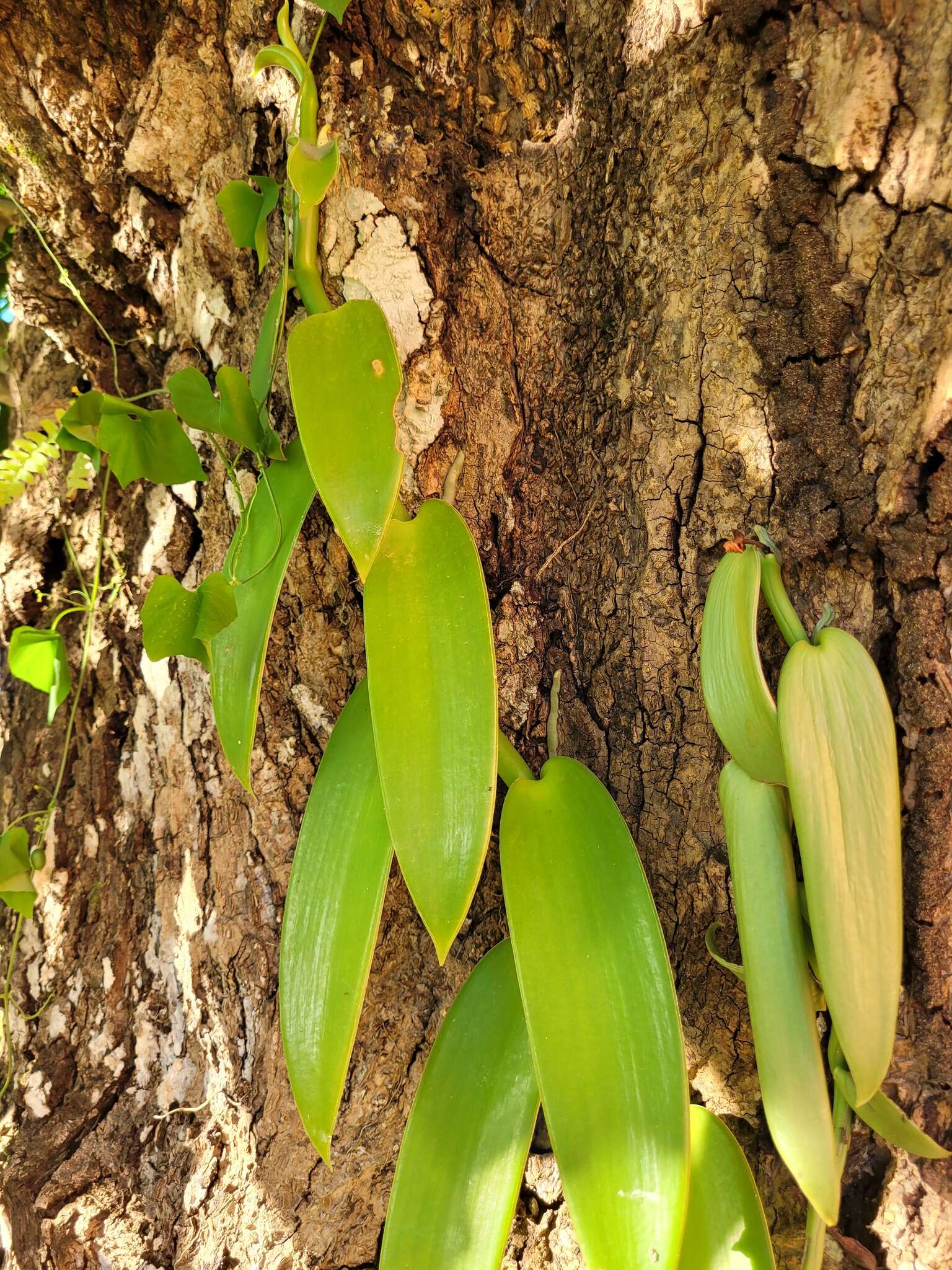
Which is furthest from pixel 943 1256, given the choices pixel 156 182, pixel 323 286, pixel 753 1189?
pixel 156 182

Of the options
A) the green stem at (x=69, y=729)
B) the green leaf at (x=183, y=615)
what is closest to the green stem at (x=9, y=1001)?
the green stem at (x=69, y=729)

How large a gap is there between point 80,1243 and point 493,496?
70 cm

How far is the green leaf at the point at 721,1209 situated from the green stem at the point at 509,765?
0.25m

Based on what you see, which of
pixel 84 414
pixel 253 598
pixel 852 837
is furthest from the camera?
pixel 84 414

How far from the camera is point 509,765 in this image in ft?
1.93

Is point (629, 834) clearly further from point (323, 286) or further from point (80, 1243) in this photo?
point (80, 1243)

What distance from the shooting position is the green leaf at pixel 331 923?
1.65 ft

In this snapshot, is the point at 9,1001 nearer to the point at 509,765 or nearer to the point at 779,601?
the point at 509,765

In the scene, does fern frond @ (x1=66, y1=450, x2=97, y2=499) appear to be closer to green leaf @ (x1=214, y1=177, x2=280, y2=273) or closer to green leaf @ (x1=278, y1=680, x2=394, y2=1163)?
green leaf @ (x1=214, y1=177, x2=280, y2=273)

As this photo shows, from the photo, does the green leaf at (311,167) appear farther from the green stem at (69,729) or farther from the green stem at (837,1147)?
the green stem at (837,1147)

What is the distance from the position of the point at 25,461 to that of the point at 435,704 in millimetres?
571

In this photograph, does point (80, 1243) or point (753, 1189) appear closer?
point (753, 1189)

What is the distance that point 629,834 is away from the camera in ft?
1.76

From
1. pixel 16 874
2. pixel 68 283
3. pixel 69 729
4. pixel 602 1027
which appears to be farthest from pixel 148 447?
pixel 602 1027
